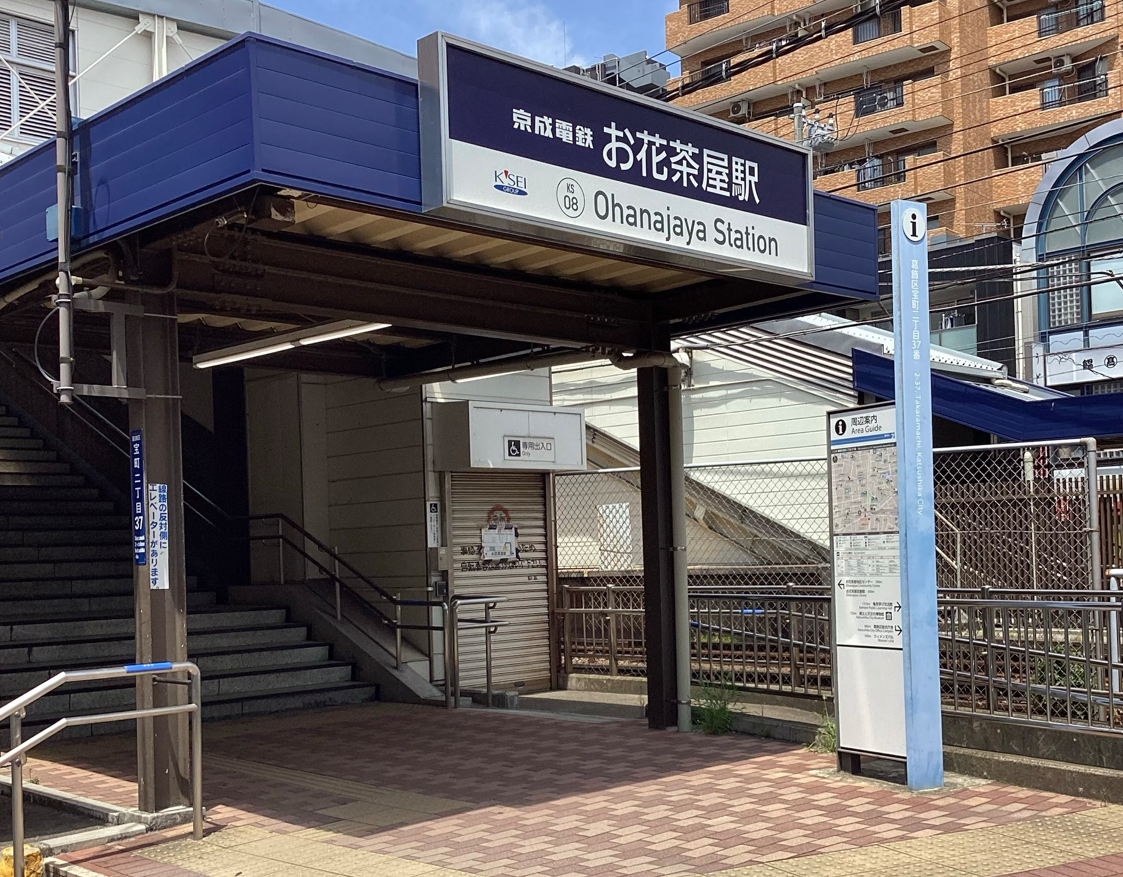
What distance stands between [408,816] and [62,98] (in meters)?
4.88

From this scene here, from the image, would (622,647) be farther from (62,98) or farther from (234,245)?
(62,98)

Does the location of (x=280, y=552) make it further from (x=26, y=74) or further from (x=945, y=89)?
(x=945, y=89)

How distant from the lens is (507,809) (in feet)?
25.4

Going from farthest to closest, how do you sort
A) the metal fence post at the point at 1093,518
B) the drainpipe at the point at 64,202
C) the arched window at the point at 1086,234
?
1. the arched window at the point at 1086,234
2. the metal fence post at the point at 1093,518
3. the drainpipe at the point at 64,202

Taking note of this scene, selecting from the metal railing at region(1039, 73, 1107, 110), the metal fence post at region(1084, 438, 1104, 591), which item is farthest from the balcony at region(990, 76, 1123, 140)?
the metal fence post at region(1084, 438, 1104, 591)

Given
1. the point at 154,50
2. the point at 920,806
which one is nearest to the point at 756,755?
the point at 920,806

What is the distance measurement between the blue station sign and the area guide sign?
1527 mm

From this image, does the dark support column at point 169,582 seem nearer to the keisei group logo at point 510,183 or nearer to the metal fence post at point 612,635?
the keisei group logo at point 510,183

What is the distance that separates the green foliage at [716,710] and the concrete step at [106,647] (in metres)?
4.90

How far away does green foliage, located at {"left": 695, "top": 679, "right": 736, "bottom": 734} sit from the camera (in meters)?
10.4

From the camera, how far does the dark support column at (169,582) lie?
24.6 ft

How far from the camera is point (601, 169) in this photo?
25.8 feet

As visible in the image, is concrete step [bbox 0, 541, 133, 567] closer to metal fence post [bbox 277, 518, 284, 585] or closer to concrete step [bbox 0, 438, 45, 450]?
metal fence post [bbox 277, 518, 284, 585]

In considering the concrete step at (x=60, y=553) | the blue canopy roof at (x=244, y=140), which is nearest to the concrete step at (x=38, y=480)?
the concrete step at (x=60, y=553)
